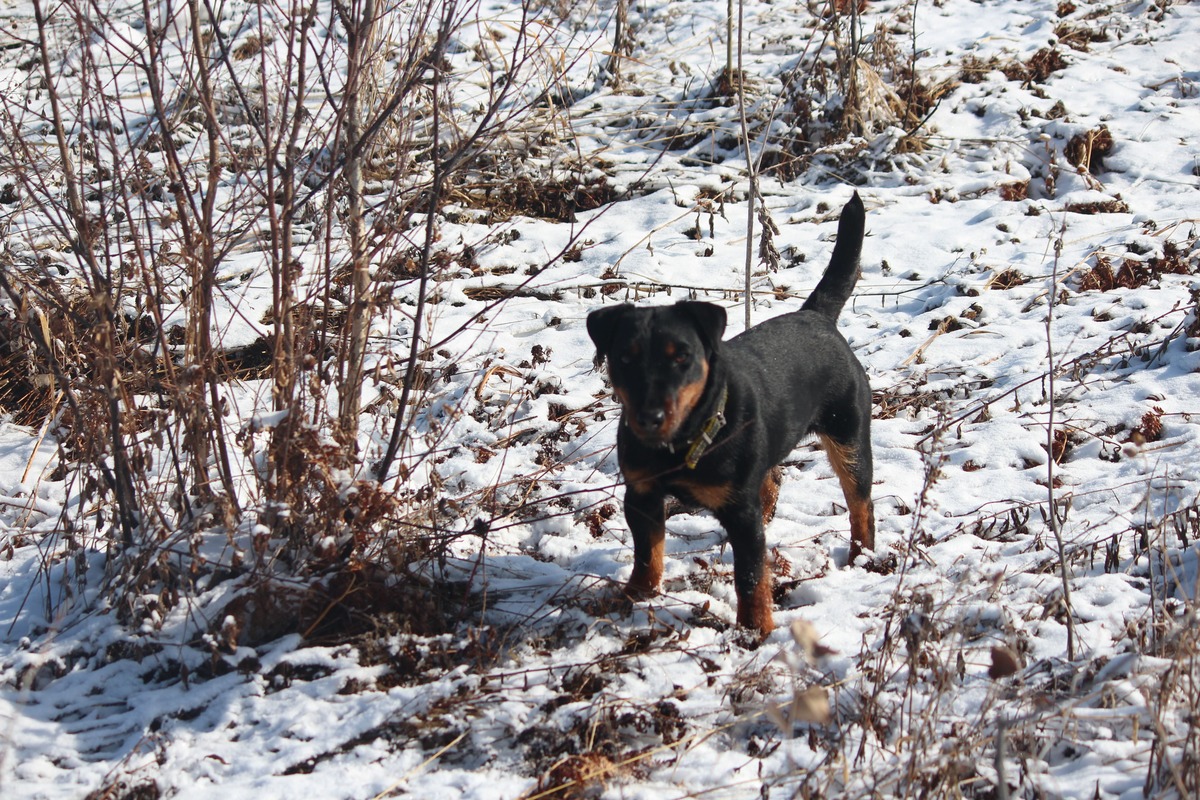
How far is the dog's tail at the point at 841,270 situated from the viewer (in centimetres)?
445

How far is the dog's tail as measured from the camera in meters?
4.45

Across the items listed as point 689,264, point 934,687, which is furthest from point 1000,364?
point 934,687

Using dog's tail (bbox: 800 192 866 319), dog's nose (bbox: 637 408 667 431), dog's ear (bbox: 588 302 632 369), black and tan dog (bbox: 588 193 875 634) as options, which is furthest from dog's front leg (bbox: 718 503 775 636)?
dog's tail (bbox: 800 192 866 319)

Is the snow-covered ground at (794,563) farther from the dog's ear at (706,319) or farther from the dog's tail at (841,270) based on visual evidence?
the dog's tail at (841,270)

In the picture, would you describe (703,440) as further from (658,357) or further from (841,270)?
(841,270)

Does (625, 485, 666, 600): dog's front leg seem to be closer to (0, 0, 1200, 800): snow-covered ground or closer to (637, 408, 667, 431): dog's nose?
(0, 0, 1200, 800): snow-covered ground

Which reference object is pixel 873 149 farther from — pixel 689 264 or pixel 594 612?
pixel 594 612

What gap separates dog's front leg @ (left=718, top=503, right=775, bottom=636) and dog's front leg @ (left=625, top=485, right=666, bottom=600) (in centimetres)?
26

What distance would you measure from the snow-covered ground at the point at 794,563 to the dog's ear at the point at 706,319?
0.65 m

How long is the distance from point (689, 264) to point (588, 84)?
3.51m

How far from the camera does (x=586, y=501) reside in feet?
15.2

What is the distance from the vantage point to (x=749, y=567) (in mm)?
3592

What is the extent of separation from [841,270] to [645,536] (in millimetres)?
1682

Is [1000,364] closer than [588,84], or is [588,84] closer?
[1000,364]
